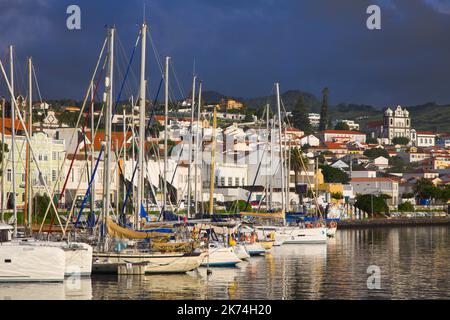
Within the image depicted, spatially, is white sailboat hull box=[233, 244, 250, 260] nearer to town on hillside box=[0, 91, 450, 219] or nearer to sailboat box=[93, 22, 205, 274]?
sailboat box=[93, 22, 205, 274]

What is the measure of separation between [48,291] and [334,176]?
442 feet

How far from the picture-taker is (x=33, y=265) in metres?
38.8

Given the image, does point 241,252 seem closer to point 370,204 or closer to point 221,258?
point 221,258

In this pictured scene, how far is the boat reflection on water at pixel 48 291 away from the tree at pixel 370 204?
9973 cm

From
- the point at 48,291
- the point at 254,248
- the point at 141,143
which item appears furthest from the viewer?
the point at 254,248

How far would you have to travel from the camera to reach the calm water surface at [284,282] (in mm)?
38062

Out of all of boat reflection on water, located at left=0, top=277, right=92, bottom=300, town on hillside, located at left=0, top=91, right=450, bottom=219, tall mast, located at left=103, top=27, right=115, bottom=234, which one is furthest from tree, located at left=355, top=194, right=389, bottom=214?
boat reflection on water, located at left=0, top=277, right=92, bottom=300

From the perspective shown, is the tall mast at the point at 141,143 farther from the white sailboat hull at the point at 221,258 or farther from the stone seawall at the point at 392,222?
the stone seawall at the point at 392,222

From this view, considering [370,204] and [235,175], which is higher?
[235,175]

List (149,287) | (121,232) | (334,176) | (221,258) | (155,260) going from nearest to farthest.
Answer: (149,287) < (155,260) < (121,232) < (221,258) < (334,176)

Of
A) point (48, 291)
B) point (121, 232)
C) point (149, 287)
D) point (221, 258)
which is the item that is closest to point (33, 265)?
point (48, 291)

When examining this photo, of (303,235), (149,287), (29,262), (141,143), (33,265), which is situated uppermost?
(141,143)
